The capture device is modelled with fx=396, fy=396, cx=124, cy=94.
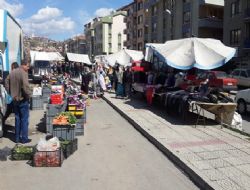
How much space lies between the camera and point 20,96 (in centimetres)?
912

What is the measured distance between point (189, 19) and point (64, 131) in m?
49.6

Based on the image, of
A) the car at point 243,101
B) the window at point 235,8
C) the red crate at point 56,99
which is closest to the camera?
the red crate at point 56,99

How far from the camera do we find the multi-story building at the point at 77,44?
155 m

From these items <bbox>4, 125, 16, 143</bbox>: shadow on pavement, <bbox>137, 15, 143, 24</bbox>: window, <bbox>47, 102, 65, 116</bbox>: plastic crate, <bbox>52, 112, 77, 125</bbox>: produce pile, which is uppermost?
<bbox>137, 15, 143, 24</bbox>: window

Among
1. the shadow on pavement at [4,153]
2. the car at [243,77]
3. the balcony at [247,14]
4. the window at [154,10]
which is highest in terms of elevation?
the window at [154,10]

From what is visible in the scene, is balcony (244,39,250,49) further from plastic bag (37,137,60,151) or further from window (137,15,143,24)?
window (137,15,143,24)

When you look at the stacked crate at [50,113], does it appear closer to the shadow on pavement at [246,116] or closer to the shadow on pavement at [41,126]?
the shadow on pavement at [41,126]

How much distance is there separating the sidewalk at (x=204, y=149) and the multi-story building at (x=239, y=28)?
108 feet

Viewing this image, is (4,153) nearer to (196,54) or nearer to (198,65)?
(198,65)

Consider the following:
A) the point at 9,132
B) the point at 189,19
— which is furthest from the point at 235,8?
the point at 9,132

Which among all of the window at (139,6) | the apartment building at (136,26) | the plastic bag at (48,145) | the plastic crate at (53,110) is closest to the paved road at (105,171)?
the plastic bag at (48,145)

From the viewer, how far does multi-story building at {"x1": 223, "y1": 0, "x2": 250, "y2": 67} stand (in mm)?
43000

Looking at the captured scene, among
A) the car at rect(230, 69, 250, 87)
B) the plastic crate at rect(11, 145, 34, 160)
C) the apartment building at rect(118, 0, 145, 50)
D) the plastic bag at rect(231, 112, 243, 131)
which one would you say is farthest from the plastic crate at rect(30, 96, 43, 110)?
the apartment building at rect(118, 0, 145, 50)

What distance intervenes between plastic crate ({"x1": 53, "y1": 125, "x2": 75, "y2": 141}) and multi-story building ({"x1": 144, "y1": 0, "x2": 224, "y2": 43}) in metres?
37.5
